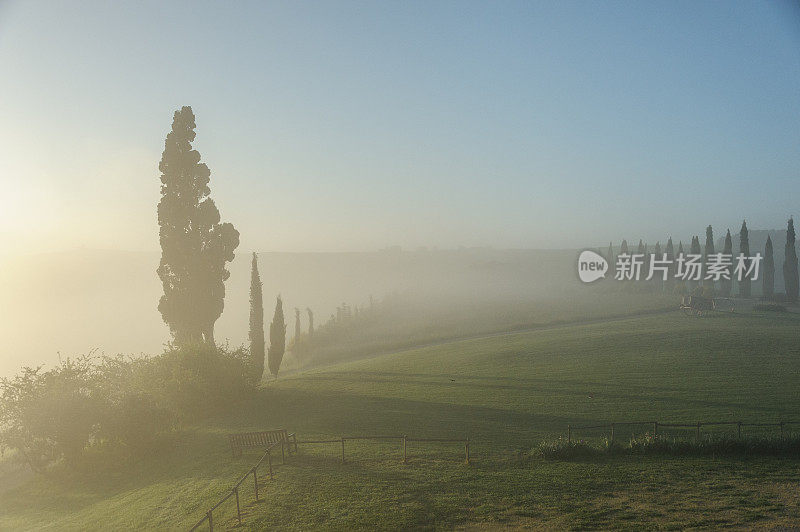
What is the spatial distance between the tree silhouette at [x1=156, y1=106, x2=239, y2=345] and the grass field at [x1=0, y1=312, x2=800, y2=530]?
31.2 ft

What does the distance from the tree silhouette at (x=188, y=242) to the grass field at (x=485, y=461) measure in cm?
→ 952

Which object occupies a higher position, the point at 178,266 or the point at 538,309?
the point at 178,266

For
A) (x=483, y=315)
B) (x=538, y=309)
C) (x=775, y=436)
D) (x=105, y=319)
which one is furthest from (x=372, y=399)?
(x=105, y=319)

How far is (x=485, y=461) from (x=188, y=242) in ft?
110

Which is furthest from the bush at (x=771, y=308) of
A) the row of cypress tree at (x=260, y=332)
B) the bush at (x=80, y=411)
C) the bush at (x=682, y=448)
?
the bush at (x=80, y=411)

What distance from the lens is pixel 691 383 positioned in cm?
3762

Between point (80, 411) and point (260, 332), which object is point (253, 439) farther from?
point (260, 332)

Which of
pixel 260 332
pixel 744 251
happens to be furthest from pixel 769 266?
pixel 260 332

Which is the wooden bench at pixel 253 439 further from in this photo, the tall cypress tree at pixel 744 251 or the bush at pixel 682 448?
the tall cypress tree at pixel 744 251

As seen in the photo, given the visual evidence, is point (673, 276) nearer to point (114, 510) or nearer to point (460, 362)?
point (460, 362)

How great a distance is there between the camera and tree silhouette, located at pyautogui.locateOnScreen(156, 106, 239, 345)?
4434 cm

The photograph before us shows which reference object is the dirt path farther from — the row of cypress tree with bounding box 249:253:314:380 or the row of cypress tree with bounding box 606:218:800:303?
the row of cypress tree with bounding box 606:218:800:303

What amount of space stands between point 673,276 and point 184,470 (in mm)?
112375

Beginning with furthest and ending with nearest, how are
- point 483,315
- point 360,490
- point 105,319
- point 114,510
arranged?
point 105,319, point 483,315, point 114,510, point 360,490
